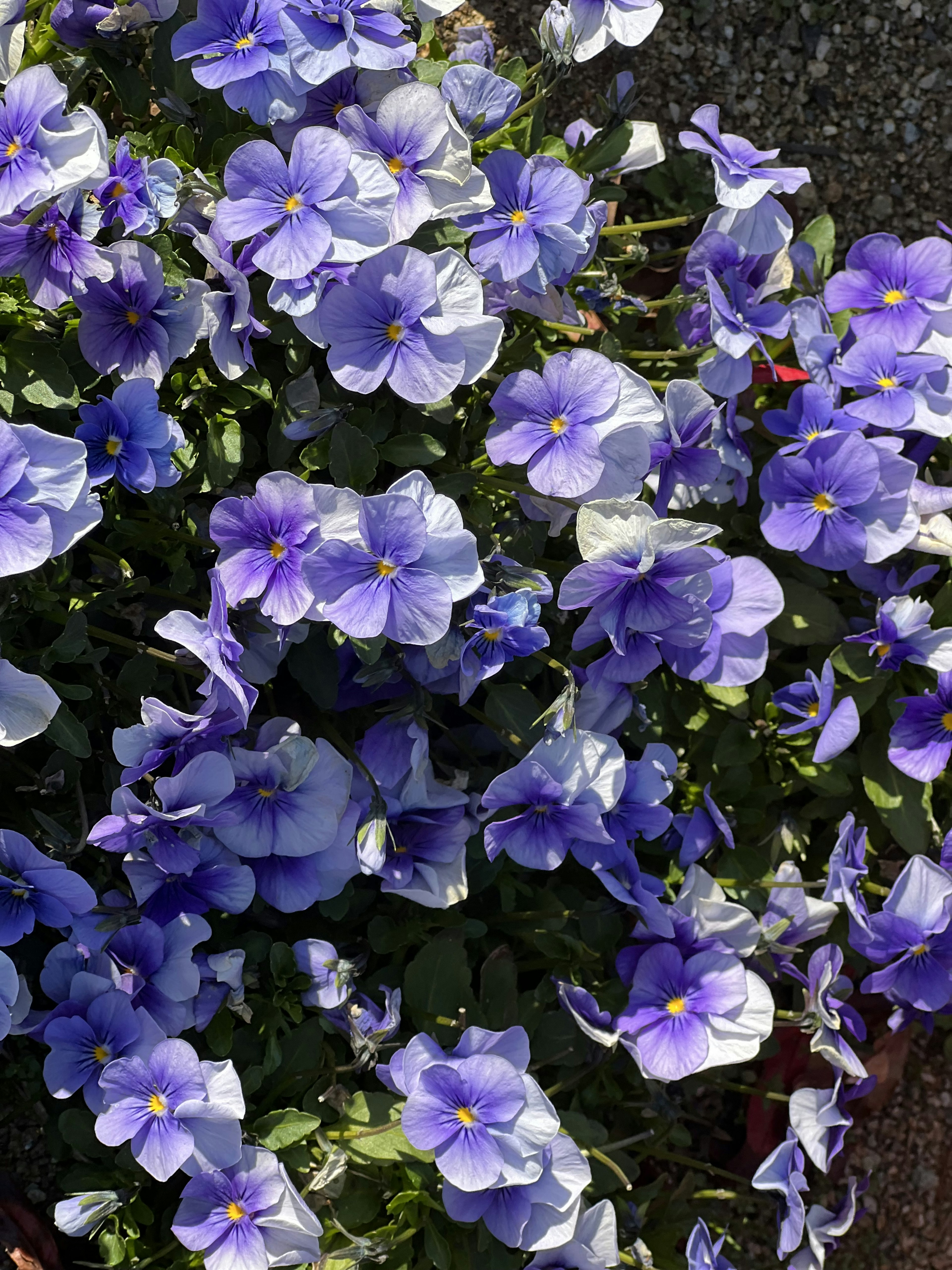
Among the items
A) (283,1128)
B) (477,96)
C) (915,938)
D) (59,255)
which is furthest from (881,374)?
(283,1128)

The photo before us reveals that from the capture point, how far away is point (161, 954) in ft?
5.29

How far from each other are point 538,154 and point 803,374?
25.0 inches

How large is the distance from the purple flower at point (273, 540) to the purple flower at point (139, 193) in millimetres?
367

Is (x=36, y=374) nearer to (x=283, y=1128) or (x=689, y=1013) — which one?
(x=283, y=1128)

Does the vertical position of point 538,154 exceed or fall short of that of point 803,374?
it exceeds it

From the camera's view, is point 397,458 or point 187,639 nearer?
point 187,639

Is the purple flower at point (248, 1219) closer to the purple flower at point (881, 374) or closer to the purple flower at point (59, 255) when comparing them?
the purple flower at point (59, 255)

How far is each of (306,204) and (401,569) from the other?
0.48 metres

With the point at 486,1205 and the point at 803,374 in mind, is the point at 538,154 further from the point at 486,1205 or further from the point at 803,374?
the point at 486,1205

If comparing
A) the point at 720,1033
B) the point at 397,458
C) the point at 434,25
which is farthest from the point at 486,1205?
the point at 434,25

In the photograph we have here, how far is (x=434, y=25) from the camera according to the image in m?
2.21

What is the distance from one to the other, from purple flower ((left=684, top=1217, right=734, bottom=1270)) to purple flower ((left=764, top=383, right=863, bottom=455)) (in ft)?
4.10

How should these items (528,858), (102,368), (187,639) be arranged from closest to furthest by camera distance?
(187,639), (102,368), (528,858)

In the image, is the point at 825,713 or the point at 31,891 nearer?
the point at 31,891
